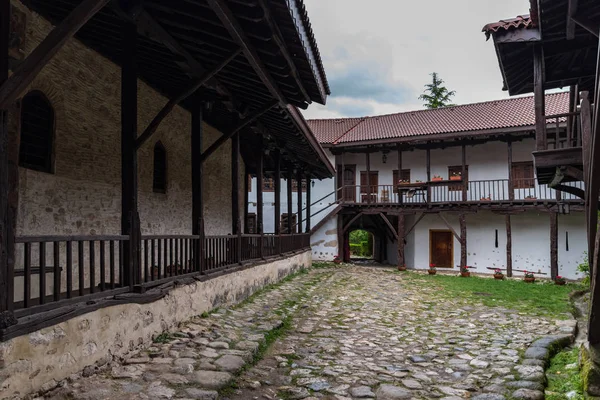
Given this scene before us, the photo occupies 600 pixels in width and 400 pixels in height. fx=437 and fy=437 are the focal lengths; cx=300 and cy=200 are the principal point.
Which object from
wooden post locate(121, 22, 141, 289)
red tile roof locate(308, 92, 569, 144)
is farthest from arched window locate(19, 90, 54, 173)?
red tile roof locate(308, 92, 569, 144)

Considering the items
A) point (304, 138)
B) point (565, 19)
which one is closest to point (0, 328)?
point (565, 19)

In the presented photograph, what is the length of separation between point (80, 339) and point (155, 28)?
11.4 feet

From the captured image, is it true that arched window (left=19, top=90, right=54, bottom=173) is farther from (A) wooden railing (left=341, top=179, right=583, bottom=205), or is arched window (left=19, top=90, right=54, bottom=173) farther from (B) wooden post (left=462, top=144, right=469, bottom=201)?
(B) wooden post (left=462, top=144, right=469, bottom=201)

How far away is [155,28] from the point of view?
5090mm

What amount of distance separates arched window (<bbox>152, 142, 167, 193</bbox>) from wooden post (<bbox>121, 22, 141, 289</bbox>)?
11.7 ft

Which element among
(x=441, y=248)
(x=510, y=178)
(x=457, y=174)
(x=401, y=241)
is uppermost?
(x=457, y=174)

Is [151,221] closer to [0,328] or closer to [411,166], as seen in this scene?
[0,328]

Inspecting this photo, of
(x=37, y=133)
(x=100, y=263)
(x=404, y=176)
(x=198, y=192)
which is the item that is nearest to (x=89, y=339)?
(x=100, y=263)

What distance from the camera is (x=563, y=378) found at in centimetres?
428

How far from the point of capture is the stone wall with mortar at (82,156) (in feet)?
17.2

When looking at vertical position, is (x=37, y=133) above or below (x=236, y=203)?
above

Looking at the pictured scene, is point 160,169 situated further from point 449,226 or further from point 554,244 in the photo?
point 554,244

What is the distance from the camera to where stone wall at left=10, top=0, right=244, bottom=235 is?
5320mm

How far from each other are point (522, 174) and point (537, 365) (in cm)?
1524
